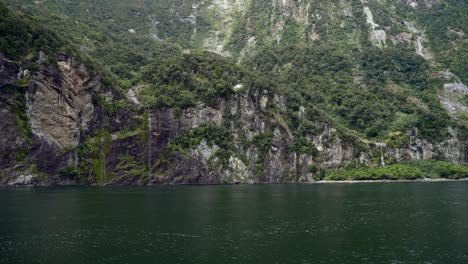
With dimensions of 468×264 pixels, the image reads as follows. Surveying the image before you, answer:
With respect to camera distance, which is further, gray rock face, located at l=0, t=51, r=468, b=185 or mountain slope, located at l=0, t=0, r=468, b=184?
mountain slope, located at l=0, t=0, r=468, b=184

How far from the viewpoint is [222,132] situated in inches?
6122

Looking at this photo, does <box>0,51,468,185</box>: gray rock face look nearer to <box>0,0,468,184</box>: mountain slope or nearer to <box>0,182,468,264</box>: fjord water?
<box>0,0,468,184</box>: mountain slope

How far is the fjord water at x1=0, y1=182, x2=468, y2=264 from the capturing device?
140ft

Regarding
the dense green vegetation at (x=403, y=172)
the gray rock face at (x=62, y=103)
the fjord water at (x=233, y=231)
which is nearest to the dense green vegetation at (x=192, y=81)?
the gray rock face at (x=62, y=103)

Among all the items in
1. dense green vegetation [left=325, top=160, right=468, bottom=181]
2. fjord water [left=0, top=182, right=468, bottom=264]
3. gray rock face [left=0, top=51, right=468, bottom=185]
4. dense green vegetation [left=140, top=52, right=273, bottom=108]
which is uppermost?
dense green vegetation [left=140, top=52, right=273, bottom=108]

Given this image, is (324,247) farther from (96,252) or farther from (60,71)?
(60,71)

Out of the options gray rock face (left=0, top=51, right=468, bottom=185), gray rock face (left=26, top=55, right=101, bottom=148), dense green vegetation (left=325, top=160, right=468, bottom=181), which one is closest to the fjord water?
gray rock face (left=0, top=51, right=468, bottom=185)

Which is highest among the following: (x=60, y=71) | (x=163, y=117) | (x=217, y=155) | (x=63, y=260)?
(x=60, y=71)

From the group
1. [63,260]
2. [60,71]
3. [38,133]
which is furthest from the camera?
[60,71]

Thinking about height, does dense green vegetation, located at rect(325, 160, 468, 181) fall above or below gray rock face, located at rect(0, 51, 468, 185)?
below

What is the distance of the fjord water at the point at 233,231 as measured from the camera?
42.7 meters

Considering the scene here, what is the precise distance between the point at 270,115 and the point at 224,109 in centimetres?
1650

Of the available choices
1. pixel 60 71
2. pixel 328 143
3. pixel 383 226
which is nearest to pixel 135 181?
pixel 60 71

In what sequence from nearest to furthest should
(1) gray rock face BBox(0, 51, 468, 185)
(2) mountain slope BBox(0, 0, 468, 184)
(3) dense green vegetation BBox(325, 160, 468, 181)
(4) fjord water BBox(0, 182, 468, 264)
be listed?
1. (4) fjord water BBox(0, 182, 468, 264)
2. (1) gray rock face BBox(0, 51, 468, 185)
3. (2) mountain slope BBox(0, 0, 468, 184)
4. (3) dense green vegetation BBox(325, 160, 468, 181)
